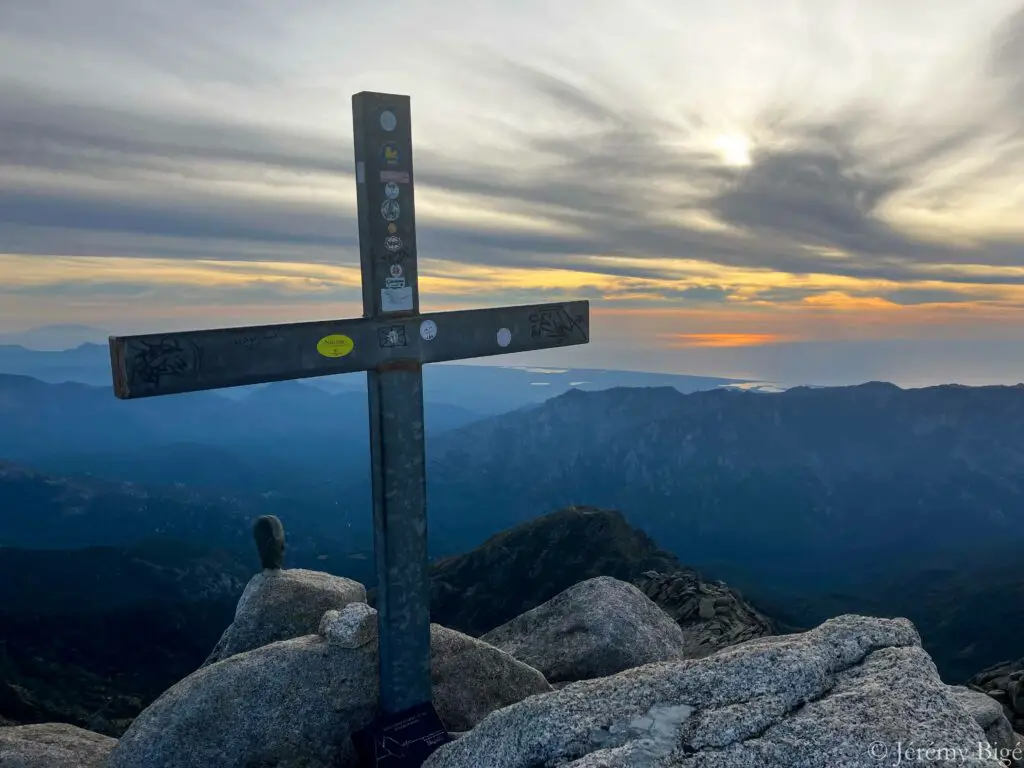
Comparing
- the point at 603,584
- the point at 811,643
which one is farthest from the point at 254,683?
the point at 603,584

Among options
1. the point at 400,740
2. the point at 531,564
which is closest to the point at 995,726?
the point at 400,740

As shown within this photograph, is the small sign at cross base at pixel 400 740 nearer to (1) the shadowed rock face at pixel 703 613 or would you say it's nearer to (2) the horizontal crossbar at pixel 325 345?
(2) the horizontal crossbar at pixel 325 345

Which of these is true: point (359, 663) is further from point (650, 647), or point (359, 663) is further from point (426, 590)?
point (650, 647)

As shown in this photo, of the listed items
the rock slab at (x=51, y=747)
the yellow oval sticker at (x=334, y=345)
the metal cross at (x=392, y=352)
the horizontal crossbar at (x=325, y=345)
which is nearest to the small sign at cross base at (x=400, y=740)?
the metal cross at (x=392, y=352)

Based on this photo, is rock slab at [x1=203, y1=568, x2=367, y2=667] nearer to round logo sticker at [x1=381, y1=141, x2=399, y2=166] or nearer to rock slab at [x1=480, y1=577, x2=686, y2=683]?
rock slab at [x1=480, y1=577, x2=686, y2=683]

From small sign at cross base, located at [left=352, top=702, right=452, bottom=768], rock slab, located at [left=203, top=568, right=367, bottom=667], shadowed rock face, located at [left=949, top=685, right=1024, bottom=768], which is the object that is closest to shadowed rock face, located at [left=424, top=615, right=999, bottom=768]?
small sign at cross base, located at [left=352, top=702, right=452, bottom=768]

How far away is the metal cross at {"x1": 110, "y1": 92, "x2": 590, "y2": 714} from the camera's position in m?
9.84

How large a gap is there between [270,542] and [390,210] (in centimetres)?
1035

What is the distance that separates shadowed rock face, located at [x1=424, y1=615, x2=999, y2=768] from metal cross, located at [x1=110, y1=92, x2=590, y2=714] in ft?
7.73

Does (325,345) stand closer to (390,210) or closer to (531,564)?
(390,210)

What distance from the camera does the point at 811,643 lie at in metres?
8.15

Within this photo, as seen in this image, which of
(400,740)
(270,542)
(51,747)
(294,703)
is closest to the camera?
(400,740)

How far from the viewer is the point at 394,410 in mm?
10602

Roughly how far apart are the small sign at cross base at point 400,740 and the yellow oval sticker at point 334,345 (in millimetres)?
5483
